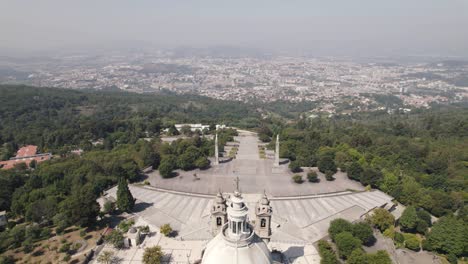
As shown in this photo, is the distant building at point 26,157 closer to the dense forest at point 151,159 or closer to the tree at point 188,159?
the dense forest at point 151,159

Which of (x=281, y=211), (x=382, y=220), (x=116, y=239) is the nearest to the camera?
(x=116, y=239)

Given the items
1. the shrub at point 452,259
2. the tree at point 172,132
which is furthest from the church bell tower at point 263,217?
the tree at point 172,132

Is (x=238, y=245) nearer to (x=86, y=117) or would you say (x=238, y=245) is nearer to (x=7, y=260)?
(x=7, y=260)

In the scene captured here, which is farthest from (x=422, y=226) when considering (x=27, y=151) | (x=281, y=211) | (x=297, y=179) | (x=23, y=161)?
(x=27, y=151)

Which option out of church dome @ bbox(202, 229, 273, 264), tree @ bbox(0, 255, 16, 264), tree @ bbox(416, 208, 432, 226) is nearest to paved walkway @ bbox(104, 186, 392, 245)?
tree @ bbox(416, 208, 432, 226)

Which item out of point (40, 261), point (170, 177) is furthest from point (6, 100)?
point (40, 261)

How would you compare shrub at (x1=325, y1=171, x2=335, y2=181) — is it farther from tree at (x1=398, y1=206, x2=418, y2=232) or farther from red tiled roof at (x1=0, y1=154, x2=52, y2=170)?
red tiled roof at (x1=0, y1=154, x2=52, y2=170)
